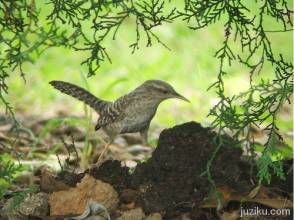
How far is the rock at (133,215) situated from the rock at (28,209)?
0.45 meters

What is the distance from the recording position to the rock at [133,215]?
4.28 meters

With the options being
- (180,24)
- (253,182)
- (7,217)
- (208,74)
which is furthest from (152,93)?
(180,24)

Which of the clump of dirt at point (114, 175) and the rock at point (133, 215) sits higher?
the clump of dirt at point (114, 175)

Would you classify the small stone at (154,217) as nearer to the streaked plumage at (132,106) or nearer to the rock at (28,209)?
the rock at (28,209)

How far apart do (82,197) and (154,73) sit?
206 inches

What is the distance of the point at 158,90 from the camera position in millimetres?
5680

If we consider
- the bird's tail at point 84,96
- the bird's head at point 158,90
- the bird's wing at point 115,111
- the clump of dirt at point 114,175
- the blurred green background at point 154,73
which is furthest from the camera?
the blurred green background at point 154,73

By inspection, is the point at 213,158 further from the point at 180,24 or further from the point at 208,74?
the point at 180,24

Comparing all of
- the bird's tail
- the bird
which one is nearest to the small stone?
the bird

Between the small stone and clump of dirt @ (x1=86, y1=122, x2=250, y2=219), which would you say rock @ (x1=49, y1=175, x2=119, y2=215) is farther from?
the small stone

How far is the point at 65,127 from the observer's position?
7.27 meters

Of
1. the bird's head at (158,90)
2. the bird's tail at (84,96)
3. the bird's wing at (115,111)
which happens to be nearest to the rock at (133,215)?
the bird's head at (158,90)

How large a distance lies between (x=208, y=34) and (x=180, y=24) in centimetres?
49

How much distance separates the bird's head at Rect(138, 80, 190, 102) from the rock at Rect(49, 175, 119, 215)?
137 cm
